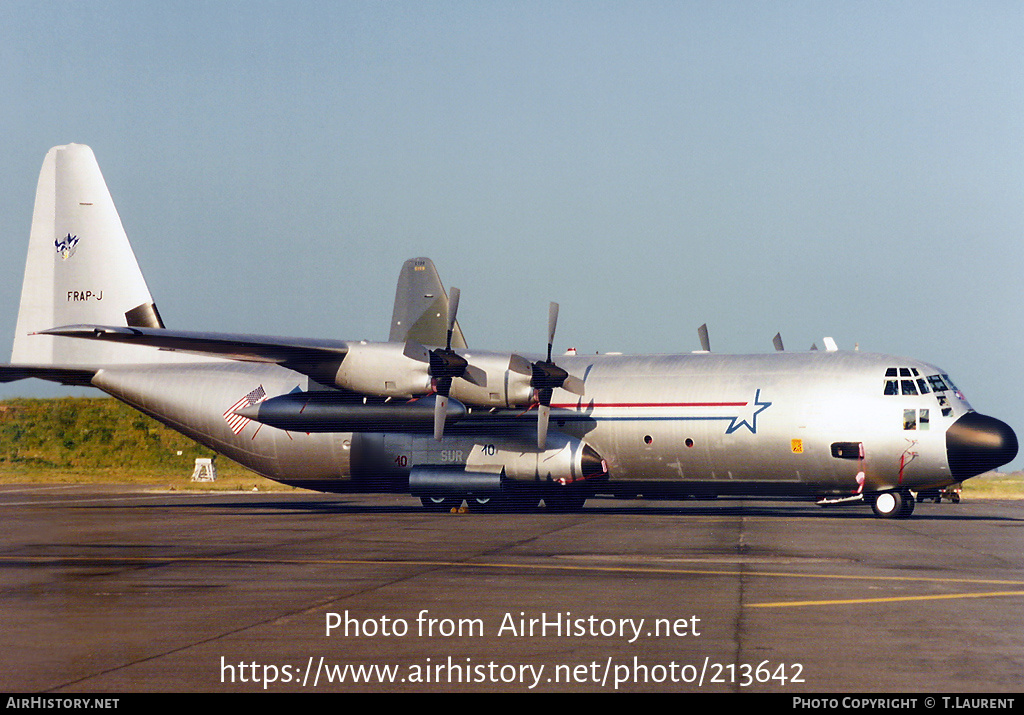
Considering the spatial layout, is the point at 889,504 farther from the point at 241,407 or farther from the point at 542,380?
the point at 241,407

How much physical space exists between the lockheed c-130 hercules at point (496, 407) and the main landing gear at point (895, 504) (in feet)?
0.12

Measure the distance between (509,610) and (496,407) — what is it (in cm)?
1797

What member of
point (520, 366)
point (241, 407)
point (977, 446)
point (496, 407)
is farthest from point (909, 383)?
point (241, 407)

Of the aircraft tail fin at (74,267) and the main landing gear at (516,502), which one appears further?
the aircraft tail fin at (74,267)

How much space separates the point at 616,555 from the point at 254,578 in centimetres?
605

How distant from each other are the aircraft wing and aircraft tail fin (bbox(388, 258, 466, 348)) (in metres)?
8.64

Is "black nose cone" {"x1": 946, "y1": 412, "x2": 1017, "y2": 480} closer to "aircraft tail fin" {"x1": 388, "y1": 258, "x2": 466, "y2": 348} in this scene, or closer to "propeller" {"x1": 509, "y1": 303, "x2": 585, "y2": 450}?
"propeller" {"x1": 509, "y1": 303, "x2": 585, "y2": 450}

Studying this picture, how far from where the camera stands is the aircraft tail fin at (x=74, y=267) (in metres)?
33.8

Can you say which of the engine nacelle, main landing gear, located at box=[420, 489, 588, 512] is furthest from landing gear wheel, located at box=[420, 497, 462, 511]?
the engine nacelle

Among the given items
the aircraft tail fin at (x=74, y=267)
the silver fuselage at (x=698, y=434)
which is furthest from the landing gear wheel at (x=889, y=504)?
the aircraft tail fin at (x=74, y=267)

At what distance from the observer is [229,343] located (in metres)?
27.3

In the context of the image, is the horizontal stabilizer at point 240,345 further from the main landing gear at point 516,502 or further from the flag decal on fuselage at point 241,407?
the main landing gear at point 516,502
